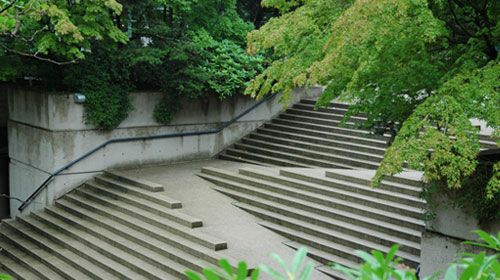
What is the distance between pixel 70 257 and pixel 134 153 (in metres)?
4.24

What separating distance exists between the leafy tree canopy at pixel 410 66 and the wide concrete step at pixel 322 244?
2.22 meters

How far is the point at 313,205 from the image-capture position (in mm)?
12094

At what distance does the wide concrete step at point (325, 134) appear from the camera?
1484 centimetres

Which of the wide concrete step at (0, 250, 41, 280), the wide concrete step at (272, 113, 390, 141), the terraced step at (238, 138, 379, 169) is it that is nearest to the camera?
the wide concrete step at (0, 250, 41, 280)

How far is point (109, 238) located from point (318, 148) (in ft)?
20.2

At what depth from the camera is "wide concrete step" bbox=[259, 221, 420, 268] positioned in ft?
32.3

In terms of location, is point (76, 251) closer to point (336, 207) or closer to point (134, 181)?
point (134, 181)

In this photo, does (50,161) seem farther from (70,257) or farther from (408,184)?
(408,184)

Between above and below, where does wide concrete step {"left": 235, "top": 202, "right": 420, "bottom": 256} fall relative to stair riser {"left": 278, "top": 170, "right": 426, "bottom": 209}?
below

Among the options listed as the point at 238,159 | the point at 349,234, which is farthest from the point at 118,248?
the point at 238,159

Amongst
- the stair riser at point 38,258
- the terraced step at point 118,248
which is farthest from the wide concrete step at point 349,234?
the stair riser at point 38,258

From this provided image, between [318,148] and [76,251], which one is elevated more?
[318,148]

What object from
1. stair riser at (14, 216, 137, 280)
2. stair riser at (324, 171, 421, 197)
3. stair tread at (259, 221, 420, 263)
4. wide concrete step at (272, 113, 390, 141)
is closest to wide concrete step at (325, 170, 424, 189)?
stair riser at (324, 171, 421, 197)

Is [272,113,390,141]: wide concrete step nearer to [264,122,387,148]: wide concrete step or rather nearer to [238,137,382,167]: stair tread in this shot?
[264,122,387,148]: wide concrete step
